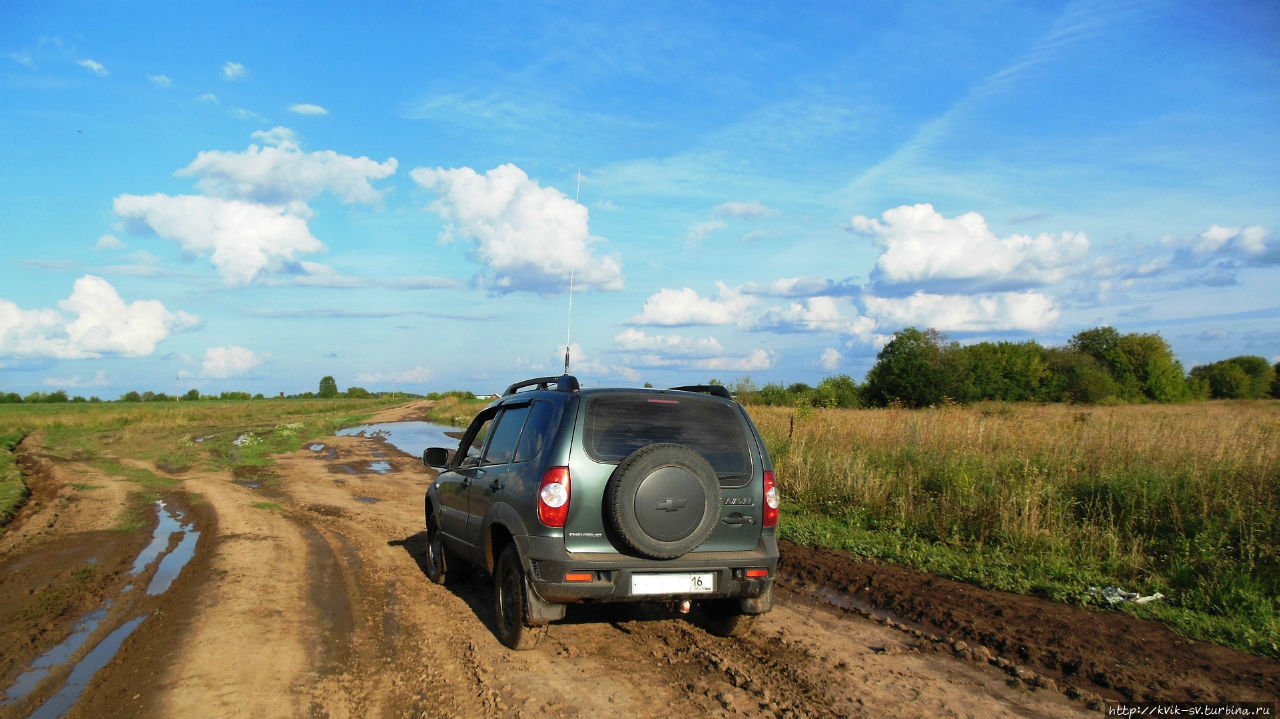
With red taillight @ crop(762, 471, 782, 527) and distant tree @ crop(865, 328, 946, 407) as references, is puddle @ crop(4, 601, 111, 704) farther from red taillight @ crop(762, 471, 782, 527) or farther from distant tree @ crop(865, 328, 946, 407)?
distant tree @ crop(865, 328, 946, 407)

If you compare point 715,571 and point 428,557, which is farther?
point 428,557

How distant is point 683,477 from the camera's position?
4.73m

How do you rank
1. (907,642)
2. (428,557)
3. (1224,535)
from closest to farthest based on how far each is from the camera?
1. (907,642)
2. (1224,535)
3. (428,557)

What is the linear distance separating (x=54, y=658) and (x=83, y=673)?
0.52 metres

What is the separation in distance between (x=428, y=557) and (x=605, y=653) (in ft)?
10.4

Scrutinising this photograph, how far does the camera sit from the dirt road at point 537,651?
14.1 ft

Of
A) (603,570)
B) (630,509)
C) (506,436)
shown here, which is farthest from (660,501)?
(506,436)

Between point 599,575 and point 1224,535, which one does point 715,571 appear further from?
point 1224,535

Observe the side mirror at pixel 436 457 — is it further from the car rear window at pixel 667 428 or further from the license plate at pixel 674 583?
the license plate at pixel 674 583

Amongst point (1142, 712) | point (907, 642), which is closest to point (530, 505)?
point (907, 642)

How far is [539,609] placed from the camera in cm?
488

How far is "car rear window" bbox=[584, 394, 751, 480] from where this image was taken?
16.1ft

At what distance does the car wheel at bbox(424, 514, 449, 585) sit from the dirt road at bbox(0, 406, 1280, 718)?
0.13 meters

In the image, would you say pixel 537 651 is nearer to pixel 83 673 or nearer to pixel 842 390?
pixel 83 673
